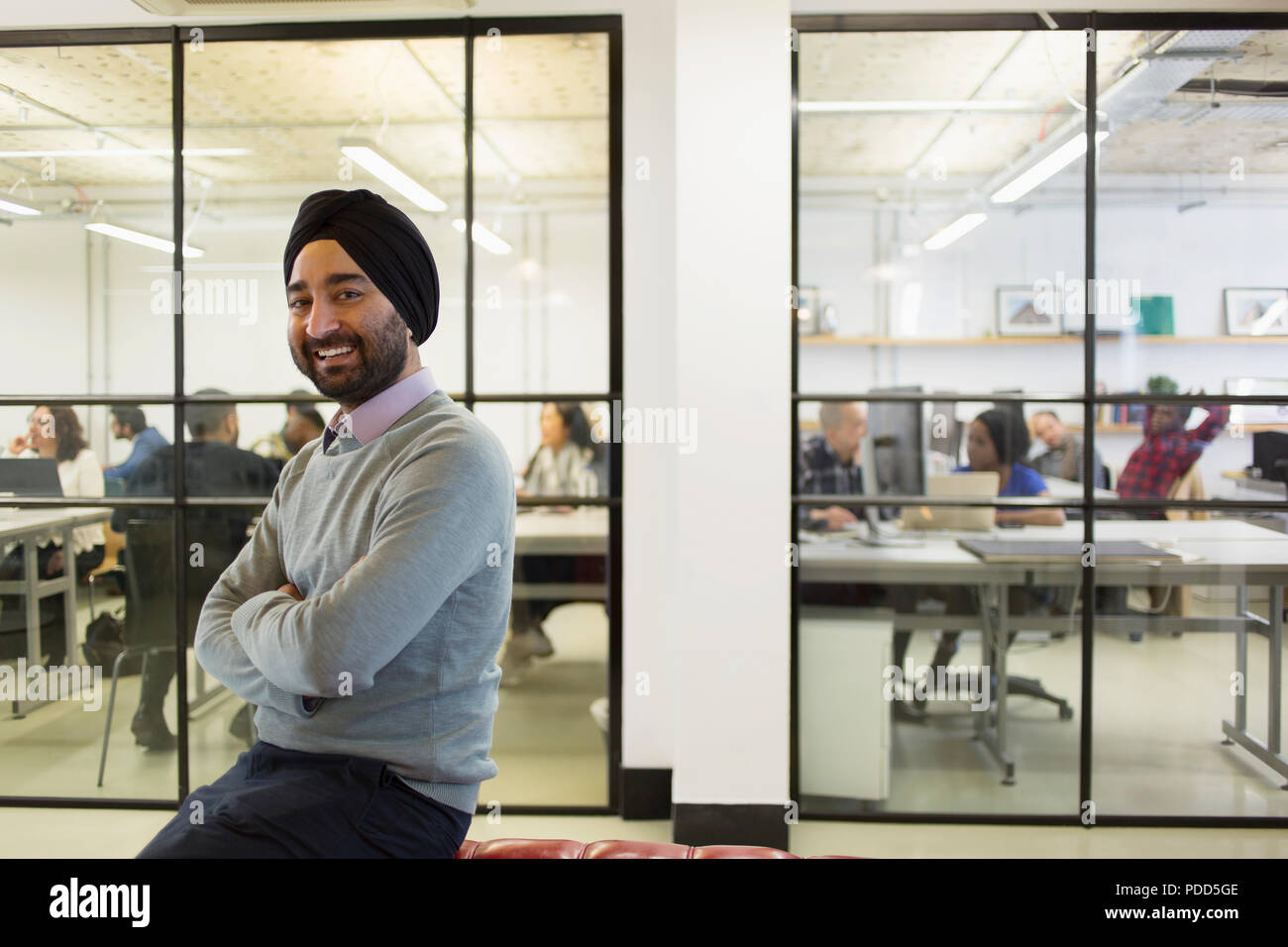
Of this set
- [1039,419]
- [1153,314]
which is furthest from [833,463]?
[1153,314]

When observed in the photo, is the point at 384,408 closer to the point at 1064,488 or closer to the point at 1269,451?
the point at 1064,488

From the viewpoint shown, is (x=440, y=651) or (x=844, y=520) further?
(x=844, y=520)

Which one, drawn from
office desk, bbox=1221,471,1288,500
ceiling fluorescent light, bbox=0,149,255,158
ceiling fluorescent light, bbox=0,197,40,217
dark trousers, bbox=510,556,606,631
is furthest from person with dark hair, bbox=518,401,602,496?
office desk, bbox=1221,471,1288,500

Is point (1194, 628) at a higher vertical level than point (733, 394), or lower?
lower

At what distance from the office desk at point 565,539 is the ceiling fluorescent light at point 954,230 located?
1.54 m

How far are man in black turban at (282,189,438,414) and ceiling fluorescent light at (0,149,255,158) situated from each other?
6.36ft

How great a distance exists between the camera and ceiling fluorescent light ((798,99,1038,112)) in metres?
2.86

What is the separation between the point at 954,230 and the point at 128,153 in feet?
9.95

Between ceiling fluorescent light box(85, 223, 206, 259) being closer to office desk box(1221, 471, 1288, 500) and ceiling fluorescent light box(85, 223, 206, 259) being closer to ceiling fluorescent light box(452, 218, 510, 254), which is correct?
ceiling fluorescent light box(452, 218, 510, 254)

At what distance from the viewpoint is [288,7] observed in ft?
8.41
